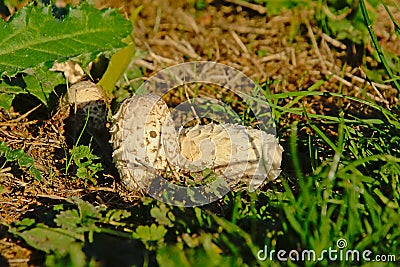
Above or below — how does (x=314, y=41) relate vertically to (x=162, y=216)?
above

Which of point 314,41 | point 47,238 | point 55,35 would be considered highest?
point 55,35

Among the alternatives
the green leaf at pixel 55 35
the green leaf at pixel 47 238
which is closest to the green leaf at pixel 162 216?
the green leaf at pixel 47 238

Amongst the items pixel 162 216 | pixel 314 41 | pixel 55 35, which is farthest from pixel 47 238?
pixel 314 41

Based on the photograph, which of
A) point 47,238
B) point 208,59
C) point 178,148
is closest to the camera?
point 47,238

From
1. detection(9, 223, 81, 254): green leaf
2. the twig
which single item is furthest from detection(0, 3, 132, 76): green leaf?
the twig

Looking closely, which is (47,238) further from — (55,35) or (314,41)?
(314,41)

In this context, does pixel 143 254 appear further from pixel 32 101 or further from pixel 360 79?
pixel 360 79

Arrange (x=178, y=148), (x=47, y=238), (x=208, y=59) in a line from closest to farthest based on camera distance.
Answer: (x=47, y=238)
(x=178, y=148)
(x=208, y=59)
